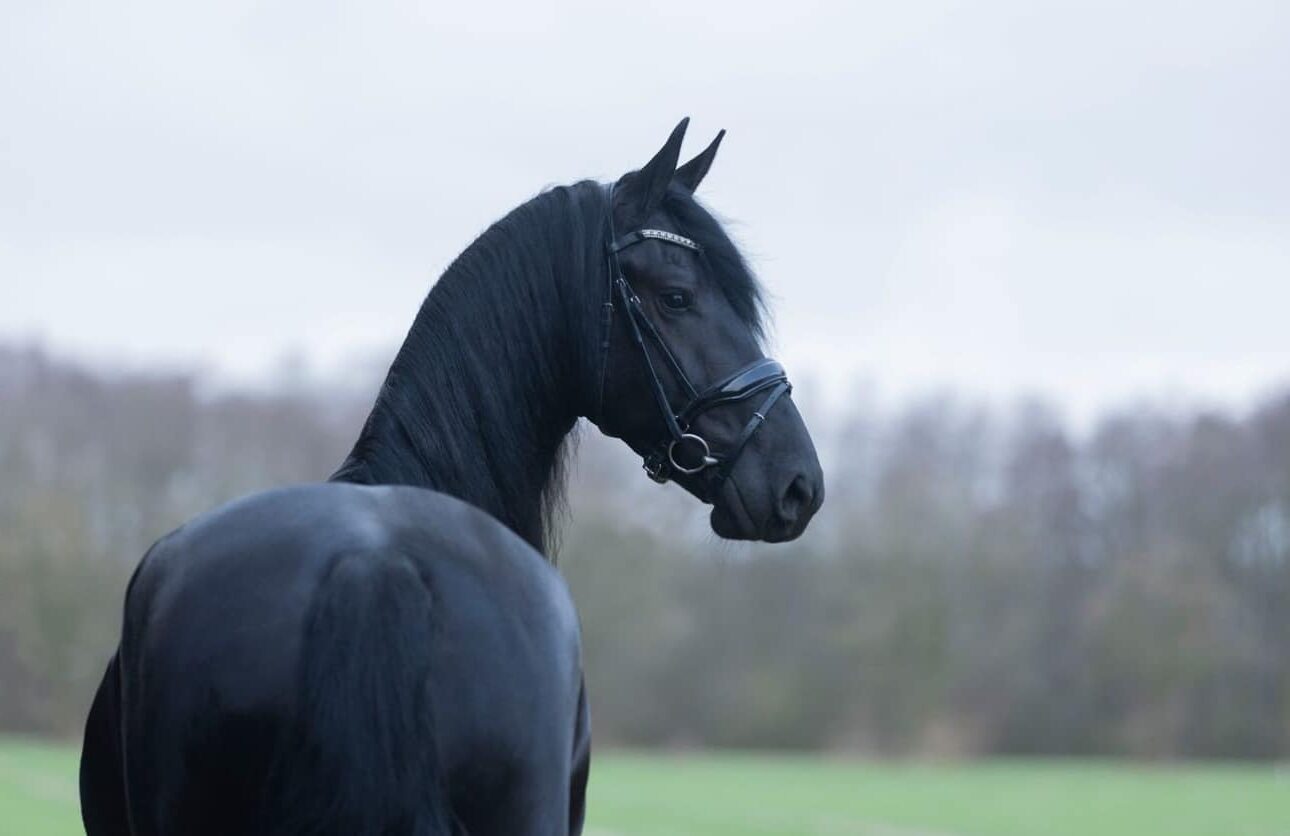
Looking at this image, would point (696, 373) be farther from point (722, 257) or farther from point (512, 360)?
point (512, 360)

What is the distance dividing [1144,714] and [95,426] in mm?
32825

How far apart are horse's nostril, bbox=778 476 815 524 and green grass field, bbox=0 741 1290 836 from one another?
51.6 ft

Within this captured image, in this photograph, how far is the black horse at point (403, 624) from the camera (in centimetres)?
289

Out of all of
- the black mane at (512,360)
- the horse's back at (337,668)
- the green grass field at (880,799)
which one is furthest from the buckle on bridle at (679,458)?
the green grass field at (880,799)

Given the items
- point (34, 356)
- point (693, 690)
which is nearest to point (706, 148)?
point (693, 690)

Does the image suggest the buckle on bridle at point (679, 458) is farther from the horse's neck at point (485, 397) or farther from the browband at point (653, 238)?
the browband at point (653, 238)

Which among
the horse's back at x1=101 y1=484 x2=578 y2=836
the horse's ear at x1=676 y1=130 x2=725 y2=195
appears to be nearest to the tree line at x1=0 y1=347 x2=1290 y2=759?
the horse's ear at x1=676 y1=130 x2=725 y2=195

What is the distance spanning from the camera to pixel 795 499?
4180mm

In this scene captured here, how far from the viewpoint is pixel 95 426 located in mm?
49875

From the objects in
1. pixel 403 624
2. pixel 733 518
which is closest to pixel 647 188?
pixel 733 518

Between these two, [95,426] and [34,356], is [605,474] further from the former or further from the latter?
[34,356]

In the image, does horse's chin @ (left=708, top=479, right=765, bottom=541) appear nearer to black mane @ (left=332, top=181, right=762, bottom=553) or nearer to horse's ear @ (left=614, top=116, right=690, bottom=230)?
black mane @ (left=332, top=181, right=762, bottom=553)

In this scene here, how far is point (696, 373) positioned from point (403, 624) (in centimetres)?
152

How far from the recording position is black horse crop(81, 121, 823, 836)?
2887 millimetres
